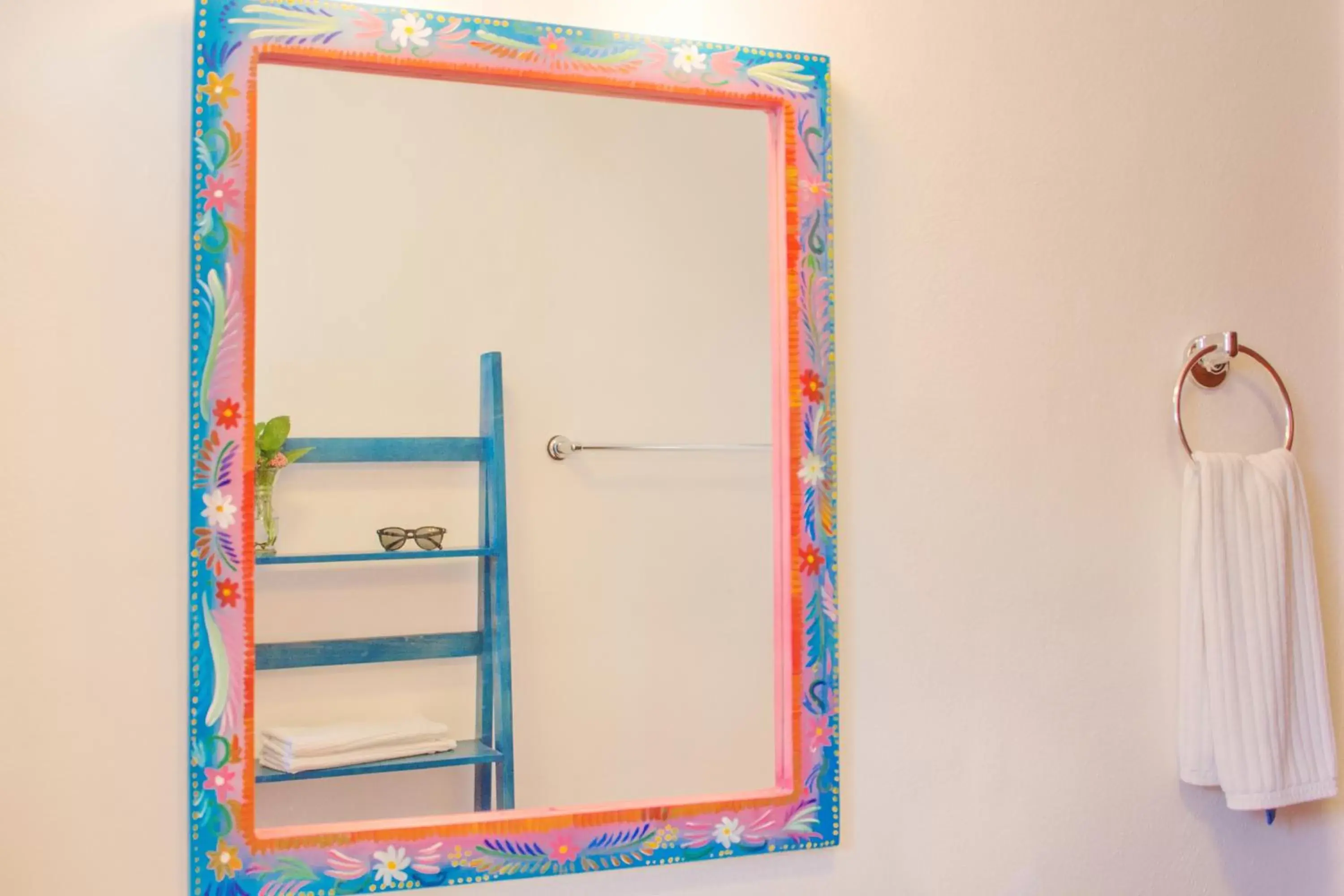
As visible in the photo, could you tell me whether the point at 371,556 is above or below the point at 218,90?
below

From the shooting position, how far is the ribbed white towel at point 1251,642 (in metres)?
1.38

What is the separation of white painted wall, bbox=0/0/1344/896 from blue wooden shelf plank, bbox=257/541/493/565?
0.09 meters

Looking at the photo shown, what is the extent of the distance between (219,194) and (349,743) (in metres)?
0.49

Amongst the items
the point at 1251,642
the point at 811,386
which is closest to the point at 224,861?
the point at 811,386

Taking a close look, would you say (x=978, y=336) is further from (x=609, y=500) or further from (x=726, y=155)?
(x=609, y=500)

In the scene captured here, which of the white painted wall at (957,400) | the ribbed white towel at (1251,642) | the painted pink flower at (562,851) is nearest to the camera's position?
the white painted wall at (957,400)

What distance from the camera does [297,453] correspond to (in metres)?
1.10

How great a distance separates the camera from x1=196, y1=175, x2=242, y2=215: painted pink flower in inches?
42.5

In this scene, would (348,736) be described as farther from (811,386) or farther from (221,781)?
(811,386)

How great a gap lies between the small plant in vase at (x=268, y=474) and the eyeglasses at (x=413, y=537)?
9 cm

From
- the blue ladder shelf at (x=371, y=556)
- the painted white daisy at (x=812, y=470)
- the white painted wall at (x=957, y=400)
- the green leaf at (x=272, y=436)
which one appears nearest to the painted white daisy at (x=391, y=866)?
the white painted wall at (x=957, y=400)

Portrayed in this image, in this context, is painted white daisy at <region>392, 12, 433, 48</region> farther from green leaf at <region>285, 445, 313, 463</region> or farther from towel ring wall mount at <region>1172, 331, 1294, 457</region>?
towel ring wall mount at <region>1172, 331, 1294, 457</region>

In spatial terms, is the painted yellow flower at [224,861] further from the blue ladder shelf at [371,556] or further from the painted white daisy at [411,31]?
the painted white daisy at [411,31]

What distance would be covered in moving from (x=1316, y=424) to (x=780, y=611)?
0.74 m
